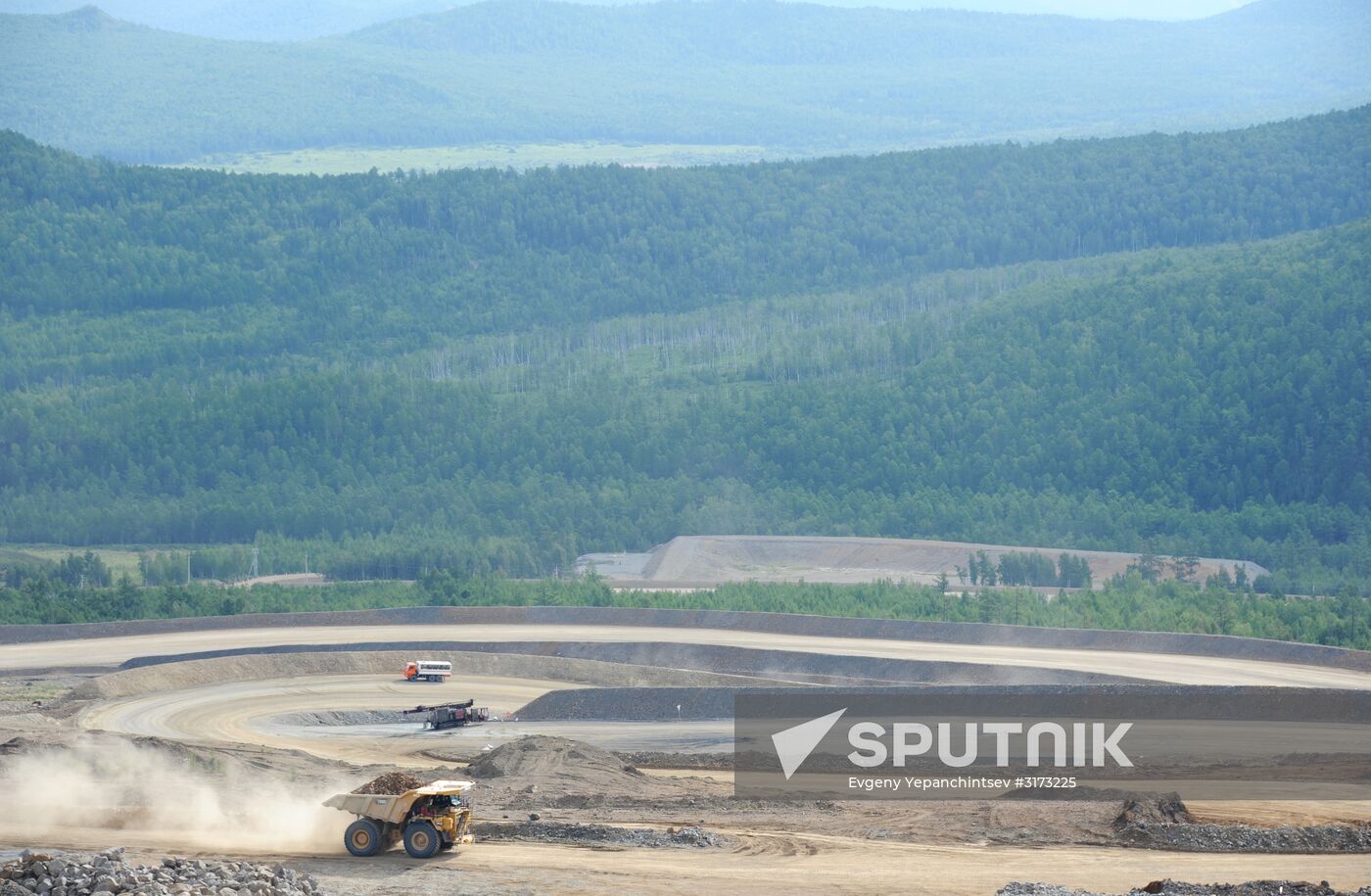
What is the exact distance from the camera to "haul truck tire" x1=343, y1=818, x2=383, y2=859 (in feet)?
109

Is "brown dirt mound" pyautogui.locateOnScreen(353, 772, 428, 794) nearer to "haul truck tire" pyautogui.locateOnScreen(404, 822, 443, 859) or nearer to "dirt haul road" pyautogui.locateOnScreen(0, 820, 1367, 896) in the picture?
"haul truck tire" pyautogui.locateOnScreen(404, 822, 443, 859)

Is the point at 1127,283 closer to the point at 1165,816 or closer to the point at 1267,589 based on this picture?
the point at 1267,589

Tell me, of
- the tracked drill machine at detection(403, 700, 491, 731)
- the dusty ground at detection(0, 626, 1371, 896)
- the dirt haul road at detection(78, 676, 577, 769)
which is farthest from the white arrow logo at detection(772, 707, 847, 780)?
the tracked drill machine at detection(403, 700, 491, 731)

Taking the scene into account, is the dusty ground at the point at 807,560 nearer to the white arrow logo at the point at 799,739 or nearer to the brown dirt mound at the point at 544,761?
the white arrow logo at the point at 799,739

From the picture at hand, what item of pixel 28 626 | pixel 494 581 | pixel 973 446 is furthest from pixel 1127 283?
pixel 28 626

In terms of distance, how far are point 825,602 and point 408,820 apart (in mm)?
46884

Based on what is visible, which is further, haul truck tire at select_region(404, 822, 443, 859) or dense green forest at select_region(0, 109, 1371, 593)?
dense green forest at select_region(0, 109, 1371, 593)

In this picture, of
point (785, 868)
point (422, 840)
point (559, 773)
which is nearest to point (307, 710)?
point (559, 773)

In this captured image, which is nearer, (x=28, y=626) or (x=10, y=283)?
(x=28, y=626)

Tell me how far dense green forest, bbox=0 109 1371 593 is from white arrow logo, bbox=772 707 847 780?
41368 mm

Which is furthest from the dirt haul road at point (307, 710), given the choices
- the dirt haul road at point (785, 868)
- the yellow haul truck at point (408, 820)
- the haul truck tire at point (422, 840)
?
the dirt haul road at point (785, 868)

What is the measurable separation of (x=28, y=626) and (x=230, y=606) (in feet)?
32.6

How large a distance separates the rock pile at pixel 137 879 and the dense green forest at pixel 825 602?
144ft

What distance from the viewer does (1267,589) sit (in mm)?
84000
